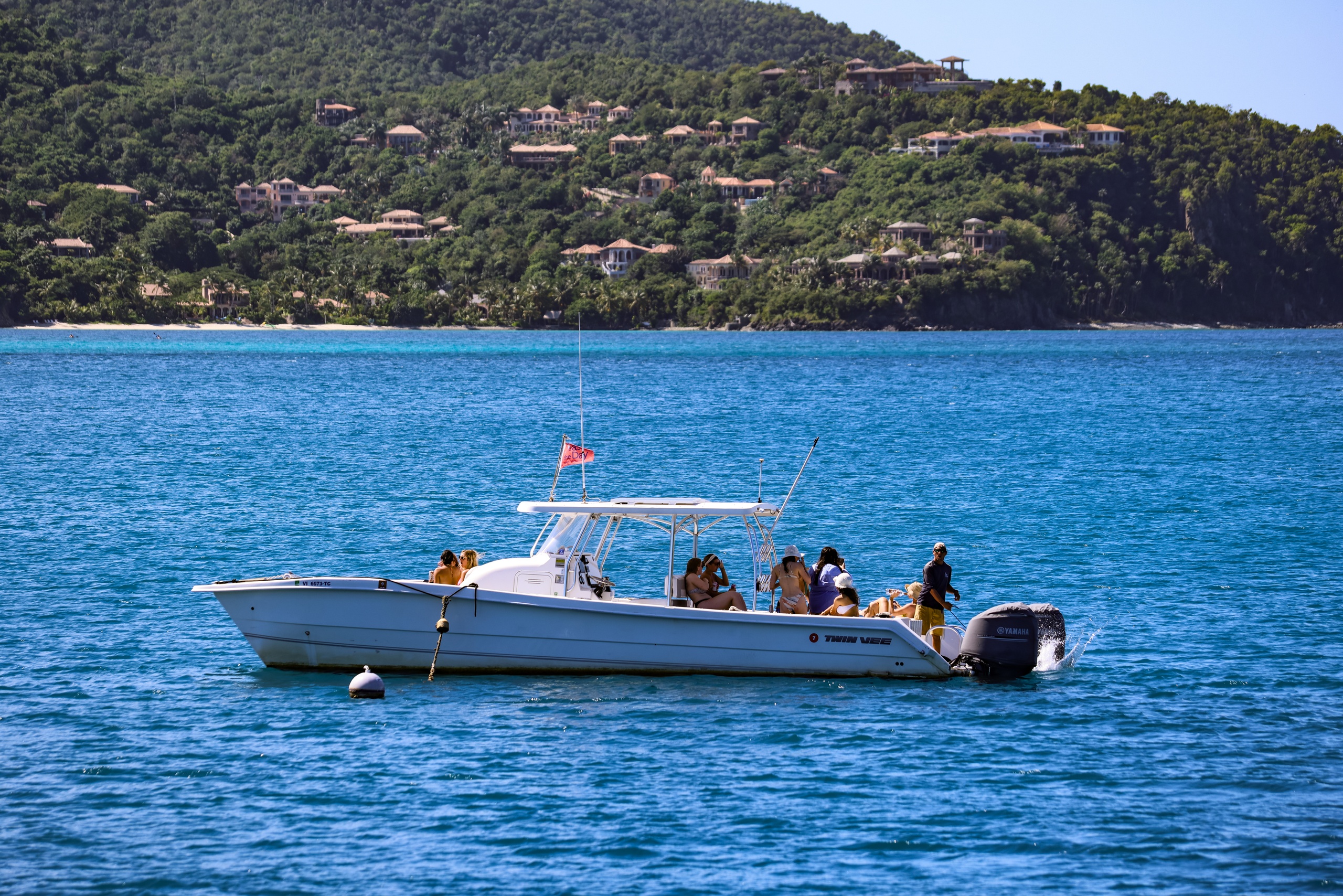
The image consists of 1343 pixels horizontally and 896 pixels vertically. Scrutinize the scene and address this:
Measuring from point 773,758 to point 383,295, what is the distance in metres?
167

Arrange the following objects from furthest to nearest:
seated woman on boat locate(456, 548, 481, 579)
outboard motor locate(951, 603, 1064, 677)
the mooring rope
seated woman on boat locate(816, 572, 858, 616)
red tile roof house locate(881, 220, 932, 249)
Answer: red tile roof house locate(881, 220, 932, 249) → seated woman on boat locate(456, 548, 481, 579) → outboard motor locate(951, 603, 1064, 677) → seated woman on boat locate(816, 572, 858, 616) → the mooring rope

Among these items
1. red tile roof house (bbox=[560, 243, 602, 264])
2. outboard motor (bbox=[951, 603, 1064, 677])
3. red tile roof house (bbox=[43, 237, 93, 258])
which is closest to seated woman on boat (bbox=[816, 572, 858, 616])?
outboard motor (bbox=[951, 603, 1064, 677])

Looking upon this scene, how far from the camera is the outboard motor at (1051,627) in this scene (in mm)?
18141

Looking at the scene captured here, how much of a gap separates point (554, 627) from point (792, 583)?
2.96m

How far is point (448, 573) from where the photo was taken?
56.5 feet

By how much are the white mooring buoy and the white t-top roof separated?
2661 mm

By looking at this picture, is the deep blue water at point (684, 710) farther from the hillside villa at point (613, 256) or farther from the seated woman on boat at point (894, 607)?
the hillside villa at point (613, 256)

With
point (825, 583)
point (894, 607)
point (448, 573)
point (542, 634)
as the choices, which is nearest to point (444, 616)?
point (448, 573)

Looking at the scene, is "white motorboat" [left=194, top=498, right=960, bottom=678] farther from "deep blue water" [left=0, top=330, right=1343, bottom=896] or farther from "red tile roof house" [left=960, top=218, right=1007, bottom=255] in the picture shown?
"red tile roof house" [left=960, top=218, right=1007, bottom=255]

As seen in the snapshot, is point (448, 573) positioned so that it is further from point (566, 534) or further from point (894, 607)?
point (894, 607)

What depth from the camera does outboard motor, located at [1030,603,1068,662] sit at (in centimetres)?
1814

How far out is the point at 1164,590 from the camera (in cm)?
2397

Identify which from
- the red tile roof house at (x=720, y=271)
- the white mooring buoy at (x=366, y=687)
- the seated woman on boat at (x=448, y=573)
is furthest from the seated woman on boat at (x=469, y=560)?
the red tile roof house at (x=720, y=271)

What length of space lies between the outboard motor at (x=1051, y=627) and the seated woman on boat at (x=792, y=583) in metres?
3.16
